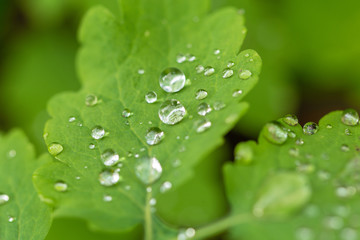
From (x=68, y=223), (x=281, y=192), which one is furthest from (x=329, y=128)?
(x=68, y=223)

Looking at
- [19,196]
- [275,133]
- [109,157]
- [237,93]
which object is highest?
[19,196]

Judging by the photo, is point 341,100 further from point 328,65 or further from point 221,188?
point 221,188

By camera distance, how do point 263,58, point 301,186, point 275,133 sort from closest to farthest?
point 301,186 → point 275,133 → point 263,58

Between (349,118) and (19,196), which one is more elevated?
(19,196)

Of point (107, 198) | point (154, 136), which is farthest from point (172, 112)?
point (107, 198)

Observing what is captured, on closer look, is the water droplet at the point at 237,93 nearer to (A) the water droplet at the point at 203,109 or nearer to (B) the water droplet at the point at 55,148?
(A) the water droplet at the point at 203,109

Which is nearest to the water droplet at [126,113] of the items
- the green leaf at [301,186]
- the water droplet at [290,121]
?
the green leaf at [301,186]

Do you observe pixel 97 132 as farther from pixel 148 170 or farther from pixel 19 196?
pixel 19 196
